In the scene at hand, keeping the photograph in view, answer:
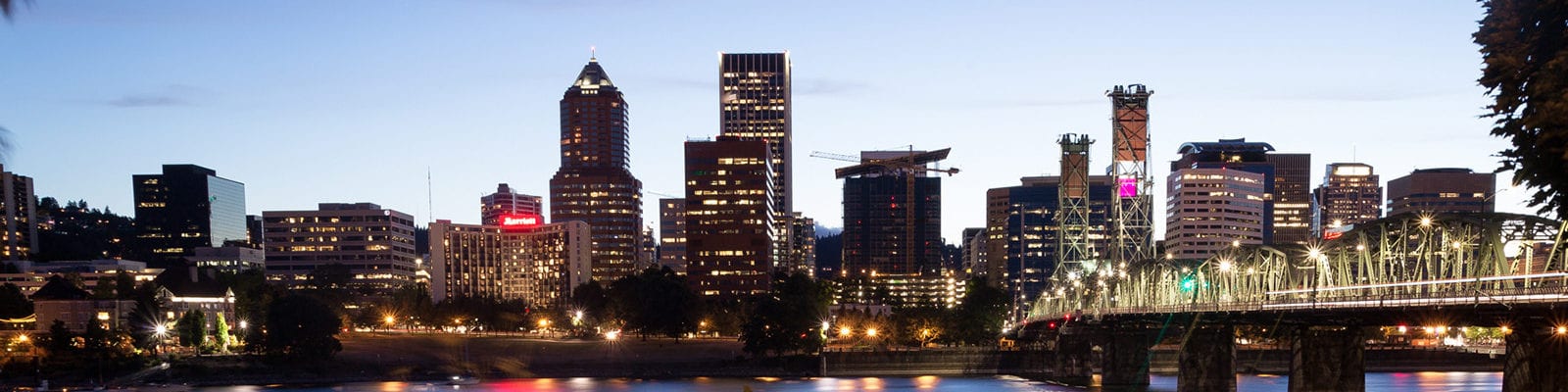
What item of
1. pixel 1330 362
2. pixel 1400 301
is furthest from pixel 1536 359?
pixel 1330 362

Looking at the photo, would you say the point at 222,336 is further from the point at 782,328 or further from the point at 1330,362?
the point at 1330,362

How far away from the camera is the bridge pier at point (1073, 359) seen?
5472 inches

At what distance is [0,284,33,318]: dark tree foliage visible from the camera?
147000 millimetres

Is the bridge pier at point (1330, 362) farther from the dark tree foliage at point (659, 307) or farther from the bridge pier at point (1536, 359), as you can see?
the dark tree foliage at point (659, 307)

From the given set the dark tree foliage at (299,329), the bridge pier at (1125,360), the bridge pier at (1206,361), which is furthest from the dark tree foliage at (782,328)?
the bridge pier at (1206,361)

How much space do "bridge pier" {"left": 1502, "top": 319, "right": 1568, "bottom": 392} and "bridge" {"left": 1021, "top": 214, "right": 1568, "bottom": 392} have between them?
0.05 meters

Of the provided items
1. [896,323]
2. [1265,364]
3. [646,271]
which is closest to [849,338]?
[896,323]

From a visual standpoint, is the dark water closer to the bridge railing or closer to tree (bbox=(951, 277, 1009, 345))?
tree (bbox=(951, 277, 1009, 345))

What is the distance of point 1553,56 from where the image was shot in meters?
29.2

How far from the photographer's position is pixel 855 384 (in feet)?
440

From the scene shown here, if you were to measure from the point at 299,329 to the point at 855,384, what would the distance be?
194ft

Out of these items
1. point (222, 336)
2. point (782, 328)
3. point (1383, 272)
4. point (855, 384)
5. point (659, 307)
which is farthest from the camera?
Result: point (659, 307)

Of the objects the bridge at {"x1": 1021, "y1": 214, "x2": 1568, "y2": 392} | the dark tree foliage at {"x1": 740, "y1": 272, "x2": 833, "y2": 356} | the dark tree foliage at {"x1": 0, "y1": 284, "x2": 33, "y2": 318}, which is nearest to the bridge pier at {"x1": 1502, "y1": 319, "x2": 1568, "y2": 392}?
the bridge at {"x1": 1021, "y1": 214, "x2": 1568, "y2": 392}

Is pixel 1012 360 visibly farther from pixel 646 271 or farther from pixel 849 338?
pixel 646 271
